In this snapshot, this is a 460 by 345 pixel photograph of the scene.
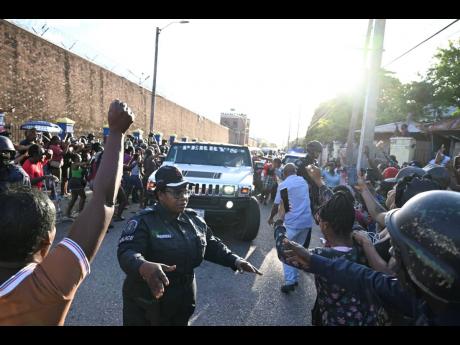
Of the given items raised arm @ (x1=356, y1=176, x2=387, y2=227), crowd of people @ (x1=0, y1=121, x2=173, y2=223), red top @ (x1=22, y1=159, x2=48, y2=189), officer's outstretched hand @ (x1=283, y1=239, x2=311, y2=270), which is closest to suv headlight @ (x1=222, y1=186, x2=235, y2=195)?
crowd of people @ (x1=0, y1=121, x2=173, y2=223)

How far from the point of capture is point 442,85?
18.7 metres

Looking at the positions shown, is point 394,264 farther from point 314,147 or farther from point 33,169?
point 33,169

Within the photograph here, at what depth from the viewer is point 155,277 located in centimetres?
188

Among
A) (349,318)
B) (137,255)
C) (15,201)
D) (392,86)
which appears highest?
(392,86)

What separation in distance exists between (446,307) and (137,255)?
5.54 feet

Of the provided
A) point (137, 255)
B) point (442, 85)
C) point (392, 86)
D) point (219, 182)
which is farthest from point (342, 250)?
point (392, 86)

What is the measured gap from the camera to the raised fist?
1.44 meters

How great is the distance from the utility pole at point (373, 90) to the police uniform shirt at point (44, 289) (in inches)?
400

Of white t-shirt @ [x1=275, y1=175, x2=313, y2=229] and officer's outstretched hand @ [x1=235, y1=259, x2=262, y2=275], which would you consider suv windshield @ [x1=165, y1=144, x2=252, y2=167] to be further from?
officer's outstretched hand @ [x1=235, y1=259, x2=262, y2=275]

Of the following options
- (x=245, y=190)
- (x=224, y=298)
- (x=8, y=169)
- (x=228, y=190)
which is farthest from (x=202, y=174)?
(x=8, y=169)

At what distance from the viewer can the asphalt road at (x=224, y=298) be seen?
12.6ft

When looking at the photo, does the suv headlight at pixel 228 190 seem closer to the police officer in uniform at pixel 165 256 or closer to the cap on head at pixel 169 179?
the cap on head at pixel 169 179

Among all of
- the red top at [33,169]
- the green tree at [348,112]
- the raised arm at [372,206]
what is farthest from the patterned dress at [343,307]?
the green tree at [348,112]
